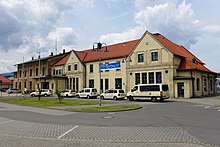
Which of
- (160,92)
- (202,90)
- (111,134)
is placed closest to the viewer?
(111,134)

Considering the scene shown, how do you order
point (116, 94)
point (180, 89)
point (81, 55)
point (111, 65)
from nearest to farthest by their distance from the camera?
point (180, 89), point (116, 94), point (111, 65), point (81, 55)

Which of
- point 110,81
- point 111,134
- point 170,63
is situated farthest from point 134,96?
point 111,134

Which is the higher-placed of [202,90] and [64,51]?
[64,51]

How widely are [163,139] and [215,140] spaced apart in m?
1.86

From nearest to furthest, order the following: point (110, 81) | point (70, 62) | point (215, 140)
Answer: point (215, 140), point (110, 81), point (70, 62)

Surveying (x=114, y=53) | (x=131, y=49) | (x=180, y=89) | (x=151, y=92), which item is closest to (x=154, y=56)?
(x=131, y=49)

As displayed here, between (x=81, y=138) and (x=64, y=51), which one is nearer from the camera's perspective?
(x=81, y=138)

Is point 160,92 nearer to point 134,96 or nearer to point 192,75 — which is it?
point 134,96

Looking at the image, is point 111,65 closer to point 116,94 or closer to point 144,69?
point 144,69

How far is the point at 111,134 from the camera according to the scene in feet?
30.7

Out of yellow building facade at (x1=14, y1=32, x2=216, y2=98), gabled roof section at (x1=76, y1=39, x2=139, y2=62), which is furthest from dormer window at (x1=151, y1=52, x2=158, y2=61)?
gabled roof section at (x1=76, y1=39, x2=139, y2=62)

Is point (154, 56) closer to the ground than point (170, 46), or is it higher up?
closer to the ground

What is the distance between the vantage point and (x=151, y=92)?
3066 cm

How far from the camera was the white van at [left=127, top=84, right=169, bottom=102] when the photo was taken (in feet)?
97.7
